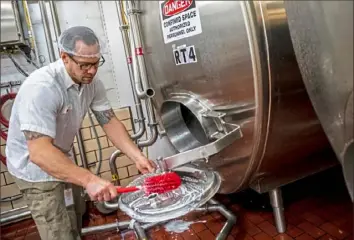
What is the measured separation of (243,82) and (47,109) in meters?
0.72

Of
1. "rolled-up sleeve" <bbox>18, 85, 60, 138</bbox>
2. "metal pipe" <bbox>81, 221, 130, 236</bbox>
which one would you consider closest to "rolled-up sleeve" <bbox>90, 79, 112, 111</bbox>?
"rolled-up sleeve" <bbox>18, 85, 60, 138</bbox>

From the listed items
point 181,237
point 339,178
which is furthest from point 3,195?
point 339,178

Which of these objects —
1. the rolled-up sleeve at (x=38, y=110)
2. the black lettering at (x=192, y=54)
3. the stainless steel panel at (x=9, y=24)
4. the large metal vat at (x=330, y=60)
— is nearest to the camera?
the large metal vat at (x=330, y=60)

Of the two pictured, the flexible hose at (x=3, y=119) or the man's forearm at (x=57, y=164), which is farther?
the flexible hose at (x=3, y=119)

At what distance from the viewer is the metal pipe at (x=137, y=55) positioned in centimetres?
155

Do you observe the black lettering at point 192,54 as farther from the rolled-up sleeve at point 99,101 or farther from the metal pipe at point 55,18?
the metal pipe at point 55,18

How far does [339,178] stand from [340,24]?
63.1 inches

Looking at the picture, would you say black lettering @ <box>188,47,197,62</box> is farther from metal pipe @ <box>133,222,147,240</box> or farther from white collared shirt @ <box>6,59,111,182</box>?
metal pipe @ <box>133,222,147,240</box>

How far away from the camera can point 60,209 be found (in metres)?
1.35

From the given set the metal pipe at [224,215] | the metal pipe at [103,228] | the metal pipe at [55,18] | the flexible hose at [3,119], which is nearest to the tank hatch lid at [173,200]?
the metal pipe at [224,215]

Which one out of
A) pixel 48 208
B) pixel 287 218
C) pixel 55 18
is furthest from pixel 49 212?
pixel 55 18

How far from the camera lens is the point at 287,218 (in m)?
1.67

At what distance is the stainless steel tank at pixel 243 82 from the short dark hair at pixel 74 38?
1.14 ft

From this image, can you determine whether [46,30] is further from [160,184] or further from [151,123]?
[160,184]
